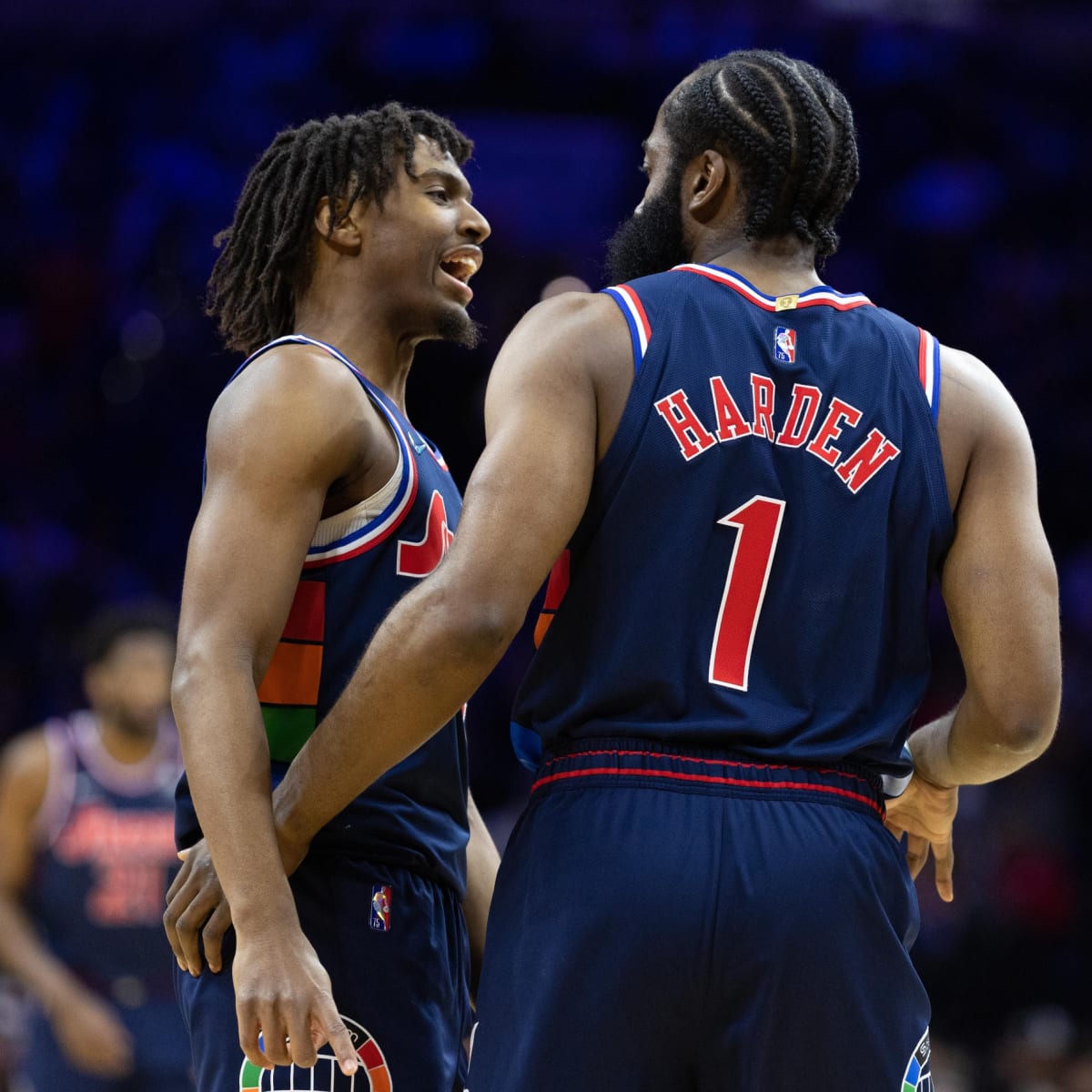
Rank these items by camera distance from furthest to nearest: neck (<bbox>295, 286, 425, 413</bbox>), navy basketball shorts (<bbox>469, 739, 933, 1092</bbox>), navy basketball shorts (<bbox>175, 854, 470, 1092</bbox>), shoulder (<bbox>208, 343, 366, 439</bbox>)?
neck (<bbox>295, 286, 425, 413</bbox>), shoulder (<bbox>208, 343, 366, 439</bbox>), navy basketball shorts (<bbox>175, 854, 470, 1092</bbox>), navy basketball shorts (<bbox>469, 739, 933, 1092</bbox>)

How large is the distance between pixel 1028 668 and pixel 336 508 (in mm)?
1176

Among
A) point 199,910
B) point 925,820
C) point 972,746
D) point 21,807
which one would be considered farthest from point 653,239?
point 21,807

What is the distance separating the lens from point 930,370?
2.49 metres

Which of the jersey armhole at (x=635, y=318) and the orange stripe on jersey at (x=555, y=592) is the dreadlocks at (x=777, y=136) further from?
the orange stripe on jersey at (x=555, y=592)

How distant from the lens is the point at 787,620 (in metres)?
2.29

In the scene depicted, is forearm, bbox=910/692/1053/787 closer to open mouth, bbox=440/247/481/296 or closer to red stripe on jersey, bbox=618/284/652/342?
red stripe on jersey, bbox=618/284/652/342

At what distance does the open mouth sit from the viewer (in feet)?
10.6

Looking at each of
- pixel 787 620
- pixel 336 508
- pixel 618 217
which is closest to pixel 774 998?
pixel 787 620

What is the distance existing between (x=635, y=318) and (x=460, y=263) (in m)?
0.97

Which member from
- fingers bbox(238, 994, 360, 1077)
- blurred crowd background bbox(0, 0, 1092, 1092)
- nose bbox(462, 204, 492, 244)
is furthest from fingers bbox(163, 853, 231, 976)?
blurred crowd background bbox(0, 0, 1092, 1092)

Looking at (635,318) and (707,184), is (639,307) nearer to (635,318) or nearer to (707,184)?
(635,318)

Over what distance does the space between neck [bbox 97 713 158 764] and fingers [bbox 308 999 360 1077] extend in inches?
149

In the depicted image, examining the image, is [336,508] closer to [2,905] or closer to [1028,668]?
[1028,668]

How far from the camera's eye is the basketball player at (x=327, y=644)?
2391 millimetres
